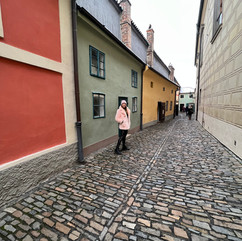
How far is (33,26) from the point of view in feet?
9.29

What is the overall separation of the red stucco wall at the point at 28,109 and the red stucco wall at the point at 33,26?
0.45 meters

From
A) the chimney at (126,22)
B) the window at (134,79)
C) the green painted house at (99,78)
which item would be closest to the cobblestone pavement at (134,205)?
the green painted house at (99,78)

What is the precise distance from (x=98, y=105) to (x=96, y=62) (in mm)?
1726

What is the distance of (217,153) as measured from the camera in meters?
4.80

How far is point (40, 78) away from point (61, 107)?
0.88 m

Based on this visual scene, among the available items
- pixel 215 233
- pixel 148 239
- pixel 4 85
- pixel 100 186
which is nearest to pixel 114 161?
pixel 100 186

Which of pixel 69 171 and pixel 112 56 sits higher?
pixel 112 56

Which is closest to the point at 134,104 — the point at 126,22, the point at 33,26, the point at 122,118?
the point at 122,118

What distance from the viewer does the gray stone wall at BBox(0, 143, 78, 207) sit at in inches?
97.4

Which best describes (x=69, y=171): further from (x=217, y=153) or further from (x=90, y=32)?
(x=217, y=153)

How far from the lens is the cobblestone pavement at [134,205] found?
1.89m

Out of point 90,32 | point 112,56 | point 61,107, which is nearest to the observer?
point 61,107

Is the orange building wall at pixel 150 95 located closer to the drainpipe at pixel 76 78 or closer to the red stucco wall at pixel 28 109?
the drainpipe at pixel 76 78

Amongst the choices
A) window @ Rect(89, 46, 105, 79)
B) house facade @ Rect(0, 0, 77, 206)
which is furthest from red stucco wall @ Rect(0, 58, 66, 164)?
window @ Rect(89, 46, 105, 79)
